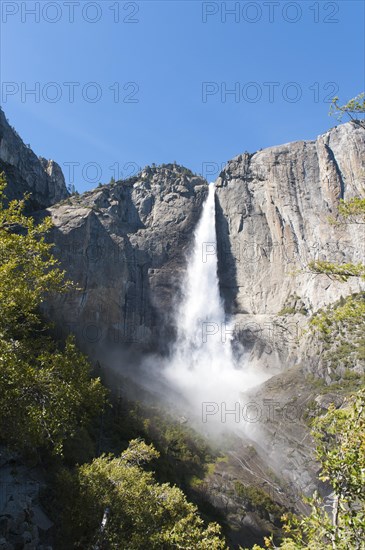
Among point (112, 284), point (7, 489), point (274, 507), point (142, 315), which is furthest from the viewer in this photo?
point (142, 315)

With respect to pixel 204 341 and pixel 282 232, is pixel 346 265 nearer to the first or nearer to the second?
pixel 204 341

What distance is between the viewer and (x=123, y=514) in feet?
48.2

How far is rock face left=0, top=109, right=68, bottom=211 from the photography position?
68188 millimetres

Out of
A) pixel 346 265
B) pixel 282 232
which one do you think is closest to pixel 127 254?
pixel 282 232

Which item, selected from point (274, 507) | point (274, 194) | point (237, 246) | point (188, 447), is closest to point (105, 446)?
point (188, 447)

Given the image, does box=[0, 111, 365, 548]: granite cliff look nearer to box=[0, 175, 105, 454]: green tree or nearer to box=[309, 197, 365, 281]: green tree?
box=[0, 175, 105, 454]: green tree

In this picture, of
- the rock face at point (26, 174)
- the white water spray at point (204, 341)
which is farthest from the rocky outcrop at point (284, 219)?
the rock face at point (26, 174)

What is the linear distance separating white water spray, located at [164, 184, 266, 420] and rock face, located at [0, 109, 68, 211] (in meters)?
33.2

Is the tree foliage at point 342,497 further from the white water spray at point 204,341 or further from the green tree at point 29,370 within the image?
the white water spray at point 204,341

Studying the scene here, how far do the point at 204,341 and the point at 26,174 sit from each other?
164ft

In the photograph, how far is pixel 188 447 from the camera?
44.5 m

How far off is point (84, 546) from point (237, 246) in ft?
229

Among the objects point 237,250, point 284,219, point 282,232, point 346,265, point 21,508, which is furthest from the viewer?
point 237,250

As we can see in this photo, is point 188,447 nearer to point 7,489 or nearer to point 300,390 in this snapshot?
point 300,390
